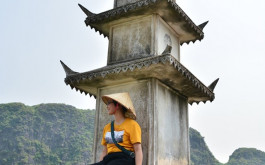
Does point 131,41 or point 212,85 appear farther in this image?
point 212,85

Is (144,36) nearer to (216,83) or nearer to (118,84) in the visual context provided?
(118,84)

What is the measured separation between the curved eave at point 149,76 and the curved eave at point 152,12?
1.44 metres

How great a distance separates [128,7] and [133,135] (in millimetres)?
3630

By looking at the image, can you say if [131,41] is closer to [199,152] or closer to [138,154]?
[138,154]

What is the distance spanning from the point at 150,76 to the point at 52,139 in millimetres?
61689

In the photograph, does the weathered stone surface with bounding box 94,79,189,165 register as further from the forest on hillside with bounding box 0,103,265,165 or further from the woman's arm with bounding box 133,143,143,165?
the forest on hillside with bounding box 0,103,265,165

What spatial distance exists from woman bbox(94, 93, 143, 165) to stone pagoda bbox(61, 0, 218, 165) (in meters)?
1.42

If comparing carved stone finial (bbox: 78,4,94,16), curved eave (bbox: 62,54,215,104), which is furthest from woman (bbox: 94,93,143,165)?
carved stone finial (bbox: 78,4,94,16)

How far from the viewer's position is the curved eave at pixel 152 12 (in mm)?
7055

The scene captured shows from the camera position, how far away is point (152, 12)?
23.8ft

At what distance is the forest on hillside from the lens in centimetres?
5941

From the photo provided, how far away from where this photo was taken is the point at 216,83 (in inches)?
304

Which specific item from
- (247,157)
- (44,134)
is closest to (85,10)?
(44,134)

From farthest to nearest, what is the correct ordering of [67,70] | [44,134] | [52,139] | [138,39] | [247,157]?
[44,134] → [52,139] → [247,157] → [138,39] → [67,70]
